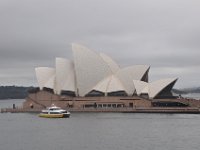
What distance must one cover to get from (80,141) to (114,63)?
130 ft

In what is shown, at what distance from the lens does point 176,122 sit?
182 feet

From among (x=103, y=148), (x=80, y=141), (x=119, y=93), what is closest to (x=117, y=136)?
(x=80, y=141)

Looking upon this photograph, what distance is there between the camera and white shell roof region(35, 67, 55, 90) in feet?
260

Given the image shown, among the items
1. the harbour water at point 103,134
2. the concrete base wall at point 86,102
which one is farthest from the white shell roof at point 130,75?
the harbour water at point 103,134

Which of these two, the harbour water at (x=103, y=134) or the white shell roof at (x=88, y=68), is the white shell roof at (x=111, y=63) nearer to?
the white shell roof at (x=88, y=68)

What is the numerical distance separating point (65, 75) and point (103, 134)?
3407 centimetres

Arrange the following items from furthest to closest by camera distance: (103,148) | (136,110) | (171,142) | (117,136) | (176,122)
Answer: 1. (136,110)
2. (176,122)
3. (117,136)
4. (171,142)
5. (103,148)

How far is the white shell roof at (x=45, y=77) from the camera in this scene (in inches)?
3123

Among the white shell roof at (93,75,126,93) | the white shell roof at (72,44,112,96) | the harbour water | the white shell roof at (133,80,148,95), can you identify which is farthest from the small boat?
the white shell roof at (133,80,148,95)

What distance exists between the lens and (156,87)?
75375mm

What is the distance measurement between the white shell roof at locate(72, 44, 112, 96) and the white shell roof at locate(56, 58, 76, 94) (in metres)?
1.31

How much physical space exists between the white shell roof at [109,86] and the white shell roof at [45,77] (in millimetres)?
6522

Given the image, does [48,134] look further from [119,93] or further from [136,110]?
[119,93]

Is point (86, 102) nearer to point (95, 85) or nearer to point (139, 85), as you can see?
point (95, 85)
